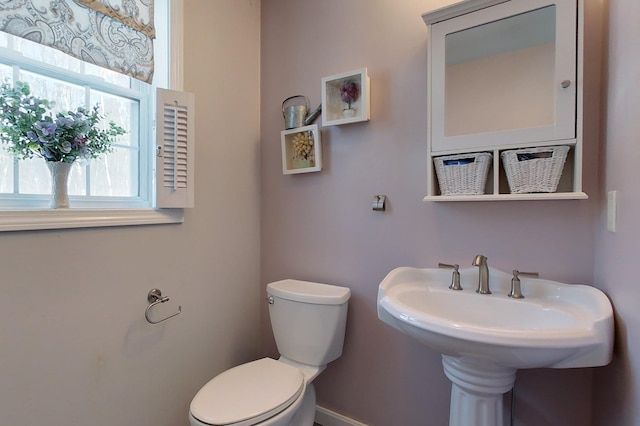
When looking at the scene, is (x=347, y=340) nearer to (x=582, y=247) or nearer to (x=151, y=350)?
(x=151, y=350)

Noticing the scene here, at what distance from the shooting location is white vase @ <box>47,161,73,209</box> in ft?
3.41

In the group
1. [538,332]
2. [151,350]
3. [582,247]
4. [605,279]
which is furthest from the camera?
[151,350]

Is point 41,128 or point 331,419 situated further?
point 331,419

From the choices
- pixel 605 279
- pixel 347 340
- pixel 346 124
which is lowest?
pixel 347 340

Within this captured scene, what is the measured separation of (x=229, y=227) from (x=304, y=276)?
0.49 meters

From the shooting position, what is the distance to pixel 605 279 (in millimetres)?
963

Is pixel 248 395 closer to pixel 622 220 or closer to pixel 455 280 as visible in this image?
pixel 455 280

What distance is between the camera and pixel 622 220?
821 millimetres

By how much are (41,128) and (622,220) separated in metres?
1.71

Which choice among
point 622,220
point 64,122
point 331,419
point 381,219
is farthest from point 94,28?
point 331,419

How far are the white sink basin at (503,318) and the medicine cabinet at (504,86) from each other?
13.2 inches

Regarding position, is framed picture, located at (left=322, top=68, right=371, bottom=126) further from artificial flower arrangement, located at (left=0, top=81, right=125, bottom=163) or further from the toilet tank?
artificial flower arrangement, located at (left=0, top=81, right=125, bottom=163)

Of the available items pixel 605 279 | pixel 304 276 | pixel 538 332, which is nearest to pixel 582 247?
pixel 605 279

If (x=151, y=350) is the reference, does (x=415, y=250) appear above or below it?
above
